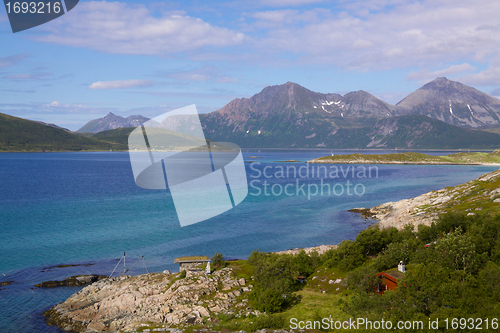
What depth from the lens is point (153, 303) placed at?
2783 cm

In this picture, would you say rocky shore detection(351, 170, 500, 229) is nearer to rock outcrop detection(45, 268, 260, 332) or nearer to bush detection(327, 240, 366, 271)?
bush detection(327, 240, 366, 271)

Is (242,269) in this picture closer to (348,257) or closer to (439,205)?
(348,257)

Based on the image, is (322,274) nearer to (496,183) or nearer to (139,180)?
(496,183)

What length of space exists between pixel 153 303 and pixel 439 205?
46857 millimetres

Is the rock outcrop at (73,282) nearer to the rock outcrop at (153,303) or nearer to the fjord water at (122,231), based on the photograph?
the fjord water at (122,231)

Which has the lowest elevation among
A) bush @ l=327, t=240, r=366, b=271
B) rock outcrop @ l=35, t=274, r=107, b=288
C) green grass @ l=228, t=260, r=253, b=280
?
rock outcrop @ l=35, t=274, r=107, b=288

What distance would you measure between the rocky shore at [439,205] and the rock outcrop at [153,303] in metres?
27.0

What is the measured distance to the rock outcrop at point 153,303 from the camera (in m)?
25.7

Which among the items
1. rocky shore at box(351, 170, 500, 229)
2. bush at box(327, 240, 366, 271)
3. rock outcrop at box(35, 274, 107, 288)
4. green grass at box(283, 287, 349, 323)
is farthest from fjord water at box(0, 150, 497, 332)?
green grass at box(283, 287, 349, 323)

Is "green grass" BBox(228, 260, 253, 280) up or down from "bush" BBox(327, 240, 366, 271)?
down

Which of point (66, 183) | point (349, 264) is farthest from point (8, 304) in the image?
point (66, 183)

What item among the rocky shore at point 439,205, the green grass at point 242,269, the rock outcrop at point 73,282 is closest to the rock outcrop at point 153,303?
the green grass at point 242,269

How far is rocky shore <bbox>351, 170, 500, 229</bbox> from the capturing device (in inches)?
1744

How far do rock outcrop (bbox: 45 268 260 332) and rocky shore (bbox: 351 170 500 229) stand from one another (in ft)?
88.6
